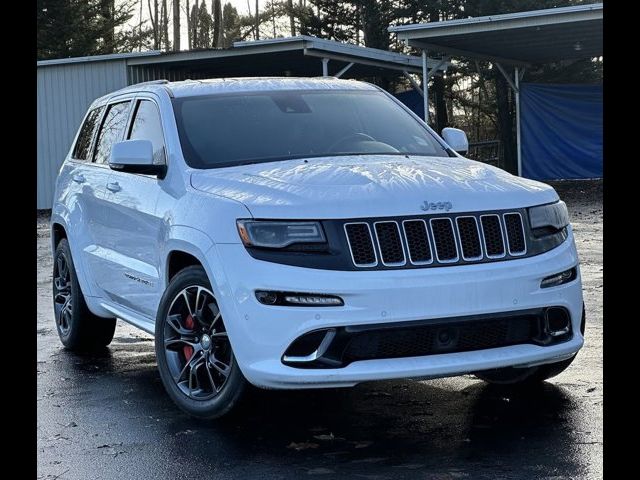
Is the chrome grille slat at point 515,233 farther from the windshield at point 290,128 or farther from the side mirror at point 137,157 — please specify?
the side mirror at point 137,157

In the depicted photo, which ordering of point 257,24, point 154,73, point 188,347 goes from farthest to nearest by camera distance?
point 257,24, point 154,73, point 188,347

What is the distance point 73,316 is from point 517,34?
19.5 metres

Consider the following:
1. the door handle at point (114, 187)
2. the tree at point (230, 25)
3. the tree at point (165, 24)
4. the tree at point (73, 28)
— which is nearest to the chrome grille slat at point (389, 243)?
the door handle at point (114, 187)

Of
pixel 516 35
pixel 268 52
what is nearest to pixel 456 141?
pixel 516 35

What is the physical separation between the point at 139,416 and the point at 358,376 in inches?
62.8

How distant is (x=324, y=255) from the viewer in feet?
16.7

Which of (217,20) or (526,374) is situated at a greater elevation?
(217,20)

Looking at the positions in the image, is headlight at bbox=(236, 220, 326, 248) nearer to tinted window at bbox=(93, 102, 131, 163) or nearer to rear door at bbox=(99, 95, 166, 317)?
rear door at bbox=(99, 95, 166, 317)

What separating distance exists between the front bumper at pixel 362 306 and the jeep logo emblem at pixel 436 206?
12.0 inches

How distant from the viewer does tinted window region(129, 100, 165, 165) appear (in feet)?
21.5

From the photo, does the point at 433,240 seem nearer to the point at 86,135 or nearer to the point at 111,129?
the point at 111,129

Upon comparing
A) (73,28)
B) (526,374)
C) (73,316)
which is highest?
(73,28)
